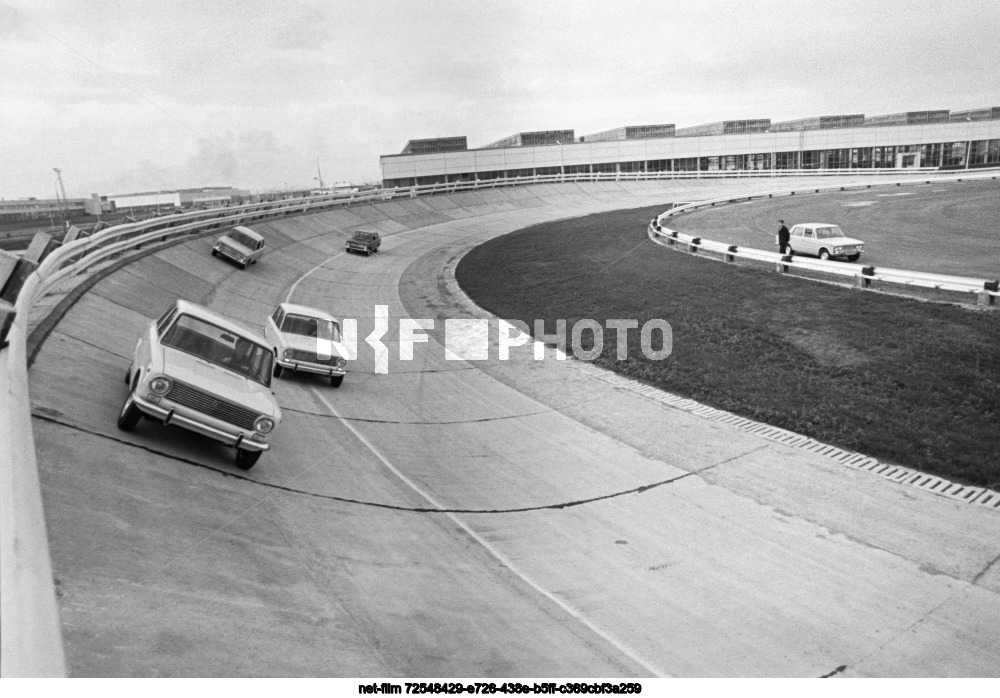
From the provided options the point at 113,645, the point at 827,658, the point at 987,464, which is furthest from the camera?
the point at 987,464

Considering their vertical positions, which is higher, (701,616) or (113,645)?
(113,645)

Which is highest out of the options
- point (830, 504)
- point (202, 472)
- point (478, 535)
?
point (202, 472)

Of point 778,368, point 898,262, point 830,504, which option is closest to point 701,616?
Answer: point 830,504

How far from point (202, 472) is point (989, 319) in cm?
1771

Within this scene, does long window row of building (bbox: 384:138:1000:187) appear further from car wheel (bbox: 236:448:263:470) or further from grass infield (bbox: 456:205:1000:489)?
car wheel (bbox: 236:448:263:470)

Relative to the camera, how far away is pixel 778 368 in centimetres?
1661

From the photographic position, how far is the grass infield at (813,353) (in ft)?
42.7

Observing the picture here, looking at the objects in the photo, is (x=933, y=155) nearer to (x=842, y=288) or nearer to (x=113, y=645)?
(x=842, y=288)

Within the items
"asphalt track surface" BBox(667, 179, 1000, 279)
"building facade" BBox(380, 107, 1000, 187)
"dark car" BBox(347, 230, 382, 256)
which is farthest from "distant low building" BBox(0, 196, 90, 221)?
"asphalt track surface" BBox(667, 179, 1000, 279)

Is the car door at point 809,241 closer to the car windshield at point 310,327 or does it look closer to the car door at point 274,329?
the car windshield at point 310,327

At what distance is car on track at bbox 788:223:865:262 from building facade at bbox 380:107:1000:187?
7164 cm

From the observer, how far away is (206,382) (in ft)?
30.6

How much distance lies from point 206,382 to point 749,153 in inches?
3892

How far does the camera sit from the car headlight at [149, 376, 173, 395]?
8750mm
